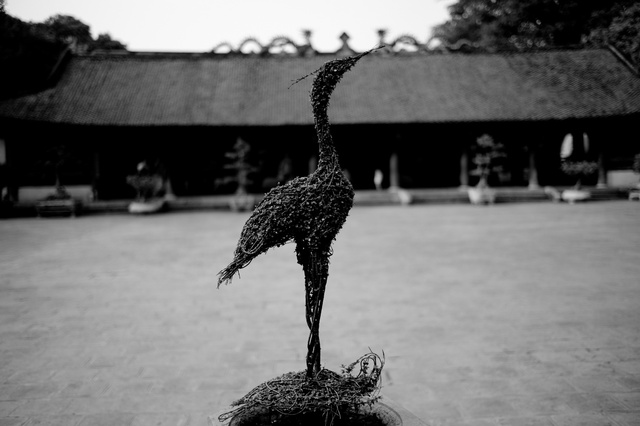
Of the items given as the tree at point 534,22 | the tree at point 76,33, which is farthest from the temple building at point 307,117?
the tree at point 76,33

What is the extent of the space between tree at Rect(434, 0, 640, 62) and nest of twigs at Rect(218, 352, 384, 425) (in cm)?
3188

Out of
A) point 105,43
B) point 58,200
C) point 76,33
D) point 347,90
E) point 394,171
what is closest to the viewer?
point 58,200

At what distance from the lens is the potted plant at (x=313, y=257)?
2.83 meters

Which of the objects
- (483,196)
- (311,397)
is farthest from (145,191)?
(311,397)

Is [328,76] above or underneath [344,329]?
above

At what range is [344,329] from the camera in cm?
594

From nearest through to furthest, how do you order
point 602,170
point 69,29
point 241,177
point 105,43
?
1. point 241,177
2. point 602,170
3. point 69,29
4. point 105,43

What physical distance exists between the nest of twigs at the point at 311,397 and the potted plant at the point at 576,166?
20725mm

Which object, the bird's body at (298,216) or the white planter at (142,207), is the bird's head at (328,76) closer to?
the bird's body at (298,216)

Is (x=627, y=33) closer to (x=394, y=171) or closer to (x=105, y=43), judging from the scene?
(x=394, y=171)

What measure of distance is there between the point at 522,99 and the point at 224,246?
1755cm

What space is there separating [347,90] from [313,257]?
74.8ft

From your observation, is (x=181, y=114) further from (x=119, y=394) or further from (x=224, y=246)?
(x=119, y=394)

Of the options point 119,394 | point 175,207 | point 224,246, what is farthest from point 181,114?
point 119,394
